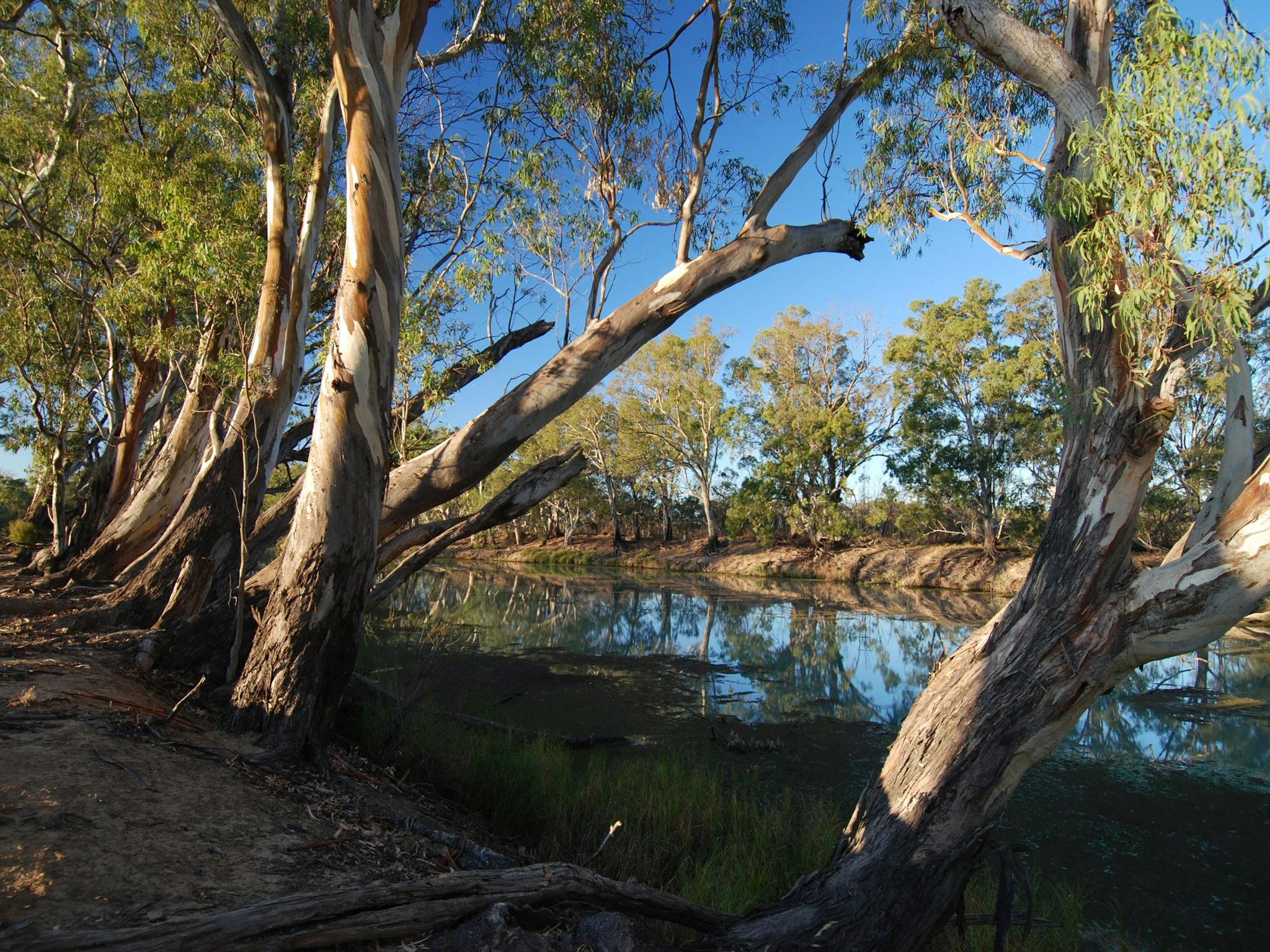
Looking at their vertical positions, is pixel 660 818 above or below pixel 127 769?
below

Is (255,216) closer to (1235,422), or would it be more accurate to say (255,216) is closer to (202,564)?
(202,564)

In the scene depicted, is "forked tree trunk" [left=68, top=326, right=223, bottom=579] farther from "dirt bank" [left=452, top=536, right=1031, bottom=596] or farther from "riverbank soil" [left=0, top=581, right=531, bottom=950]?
"dirt bank" [left=452, top=536, right=1031, bottom=596]

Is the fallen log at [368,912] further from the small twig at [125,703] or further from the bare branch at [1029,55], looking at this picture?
the bare branch at [1029,55]

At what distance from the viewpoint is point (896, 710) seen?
268 inches

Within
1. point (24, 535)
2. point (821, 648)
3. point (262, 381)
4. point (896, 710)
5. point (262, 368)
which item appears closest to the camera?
point (262, 381)

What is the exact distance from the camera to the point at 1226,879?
12.1 feet

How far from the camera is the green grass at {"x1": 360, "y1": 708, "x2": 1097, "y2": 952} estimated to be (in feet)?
10.3

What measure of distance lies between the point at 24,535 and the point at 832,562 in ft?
59.8

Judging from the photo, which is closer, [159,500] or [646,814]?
[646,814]

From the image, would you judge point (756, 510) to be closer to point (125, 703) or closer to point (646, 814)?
point (646, 814)

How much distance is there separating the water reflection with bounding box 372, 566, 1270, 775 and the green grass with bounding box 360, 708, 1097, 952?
1827 millimetres

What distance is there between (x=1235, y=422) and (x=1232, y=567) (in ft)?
2.16

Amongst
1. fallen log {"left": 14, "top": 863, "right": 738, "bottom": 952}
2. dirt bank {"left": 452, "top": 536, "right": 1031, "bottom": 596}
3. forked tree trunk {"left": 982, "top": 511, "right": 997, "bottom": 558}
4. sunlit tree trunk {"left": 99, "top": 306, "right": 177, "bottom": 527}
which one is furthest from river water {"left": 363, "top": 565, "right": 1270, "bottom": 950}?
forked tree trunk {"left": 982, "top": 511, "right": 997, "bottom": 558}

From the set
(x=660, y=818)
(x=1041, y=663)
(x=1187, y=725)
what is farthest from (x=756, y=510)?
(x=1041, y=663)
